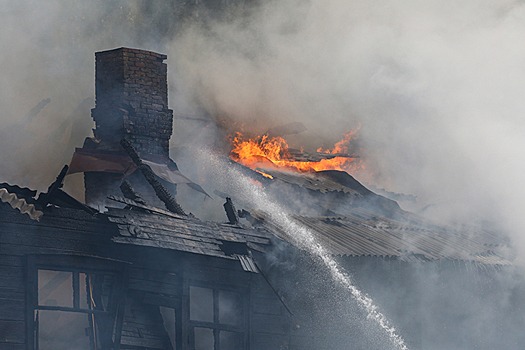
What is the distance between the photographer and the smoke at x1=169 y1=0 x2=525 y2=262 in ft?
87.2

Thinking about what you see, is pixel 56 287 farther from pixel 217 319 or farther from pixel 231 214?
pixel 231 214

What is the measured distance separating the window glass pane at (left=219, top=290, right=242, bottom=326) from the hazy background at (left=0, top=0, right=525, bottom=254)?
9.14m

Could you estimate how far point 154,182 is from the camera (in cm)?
1670

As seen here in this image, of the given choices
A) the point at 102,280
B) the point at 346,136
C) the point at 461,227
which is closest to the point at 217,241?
the point at 102,280

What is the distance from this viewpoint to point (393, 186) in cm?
2830

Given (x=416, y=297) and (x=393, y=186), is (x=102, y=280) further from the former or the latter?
(x=393, y=186)

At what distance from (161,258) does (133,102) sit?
517 centimetres

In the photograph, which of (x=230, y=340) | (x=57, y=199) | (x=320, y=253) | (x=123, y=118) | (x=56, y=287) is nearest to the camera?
(x=57, y=199)

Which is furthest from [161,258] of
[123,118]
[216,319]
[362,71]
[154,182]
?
[362,71]

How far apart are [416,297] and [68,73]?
9.79 m

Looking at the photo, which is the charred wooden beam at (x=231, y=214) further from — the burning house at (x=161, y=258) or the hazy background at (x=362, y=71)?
the hazy background at (x=362, y=71)

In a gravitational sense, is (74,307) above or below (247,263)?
below

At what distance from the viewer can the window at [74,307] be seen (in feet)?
44.0

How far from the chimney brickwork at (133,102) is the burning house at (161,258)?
0.08ft
